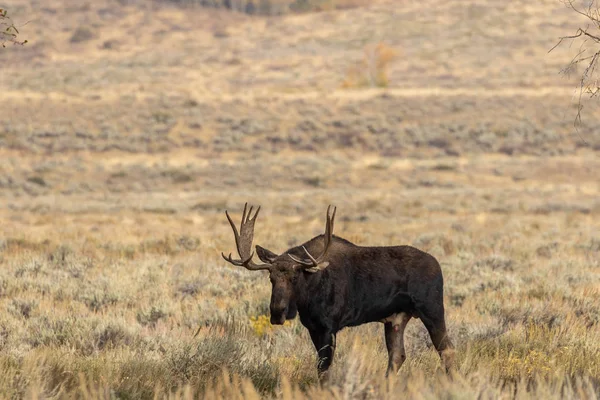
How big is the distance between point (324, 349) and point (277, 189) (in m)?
32.8

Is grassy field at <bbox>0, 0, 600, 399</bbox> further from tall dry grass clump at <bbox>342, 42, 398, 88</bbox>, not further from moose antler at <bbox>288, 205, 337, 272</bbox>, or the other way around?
moose antler at <bbox>288, 205, 337, 272</bbox>

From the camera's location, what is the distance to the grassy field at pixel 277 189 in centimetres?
671

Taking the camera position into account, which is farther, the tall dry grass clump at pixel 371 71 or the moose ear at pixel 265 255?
the tall dry grass clump at pixel 371 71

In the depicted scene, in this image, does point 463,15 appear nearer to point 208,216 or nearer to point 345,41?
point 345,41

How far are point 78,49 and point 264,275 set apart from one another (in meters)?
86.4

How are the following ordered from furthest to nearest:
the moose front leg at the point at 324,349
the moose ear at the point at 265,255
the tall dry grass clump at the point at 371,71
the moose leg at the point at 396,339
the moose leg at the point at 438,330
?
1. the tall dry grass clump at the point at 371,71
2. the moose leg at the point at 396,339
3. the moose leg at the point at 438,330
4. the moose ear at the point at 265,255
5. the moose front leg at the point at 324,349

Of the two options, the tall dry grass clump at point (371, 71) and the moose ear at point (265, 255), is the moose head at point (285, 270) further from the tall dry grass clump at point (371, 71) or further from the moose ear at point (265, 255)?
the tall dry grass clump at point (371, 71)

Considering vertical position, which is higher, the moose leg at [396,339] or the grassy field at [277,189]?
the moose leg at [396,339]

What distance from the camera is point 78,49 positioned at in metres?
94.0

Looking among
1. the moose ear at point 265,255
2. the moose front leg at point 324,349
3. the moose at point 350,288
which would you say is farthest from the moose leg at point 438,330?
the moose ear at point 265,255

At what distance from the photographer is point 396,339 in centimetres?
718

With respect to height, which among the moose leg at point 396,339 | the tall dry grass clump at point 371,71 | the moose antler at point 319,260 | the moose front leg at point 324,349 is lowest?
the tall dry grass clump at point 371,71

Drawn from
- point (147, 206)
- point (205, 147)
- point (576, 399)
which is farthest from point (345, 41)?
point (576, 399)

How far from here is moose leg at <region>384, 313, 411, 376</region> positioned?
711 centimetres
